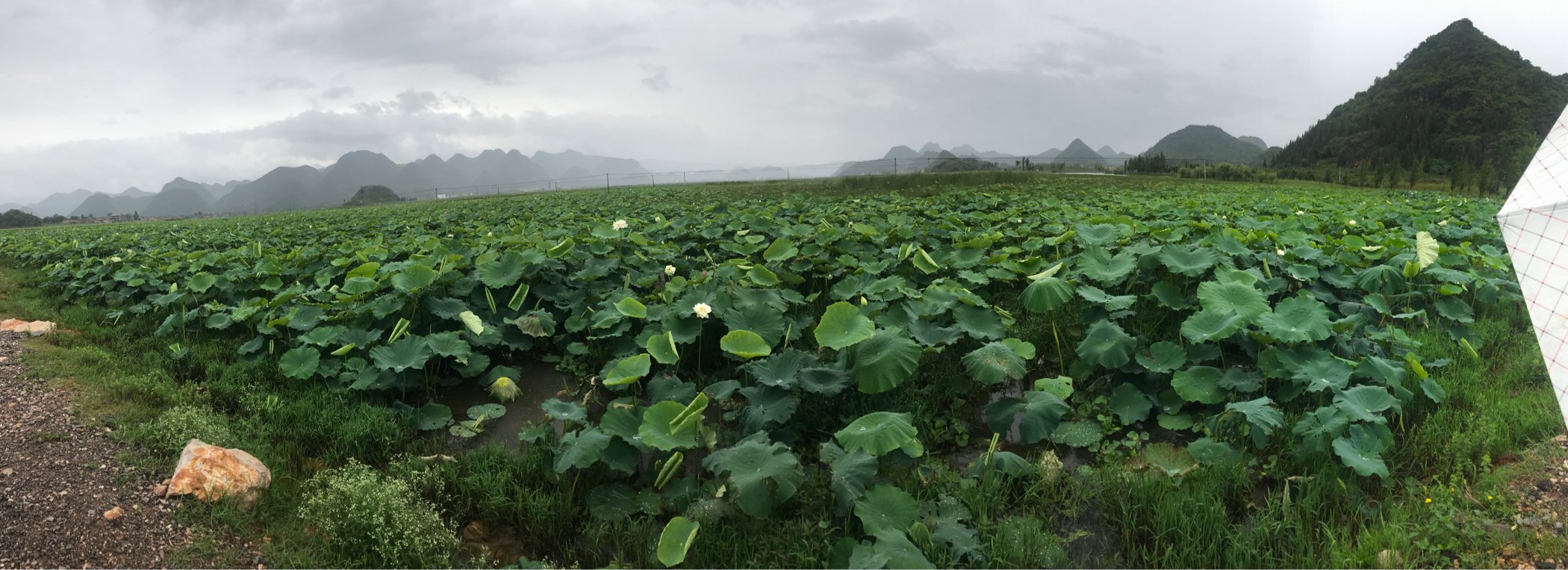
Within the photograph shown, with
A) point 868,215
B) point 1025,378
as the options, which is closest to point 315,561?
point 1025,378

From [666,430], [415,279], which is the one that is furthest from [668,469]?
[415,279]

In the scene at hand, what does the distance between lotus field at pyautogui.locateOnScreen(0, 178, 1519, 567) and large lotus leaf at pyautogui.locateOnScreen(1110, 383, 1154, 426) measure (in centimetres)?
2

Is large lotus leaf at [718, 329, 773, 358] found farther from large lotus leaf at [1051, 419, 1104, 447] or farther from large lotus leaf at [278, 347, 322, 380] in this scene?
large lotus leaf at [278, 347, 322, 380]

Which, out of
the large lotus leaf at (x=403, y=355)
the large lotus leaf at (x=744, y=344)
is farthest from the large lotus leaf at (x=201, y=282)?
the large lotus leaf at (x=744, y=344)

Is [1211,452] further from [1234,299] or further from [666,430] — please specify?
[666,430]

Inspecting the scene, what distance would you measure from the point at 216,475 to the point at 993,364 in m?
3.21

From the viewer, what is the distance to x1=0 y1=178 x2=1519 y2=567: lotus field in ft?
8.20

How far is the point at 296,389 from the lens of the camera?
3.68 meters

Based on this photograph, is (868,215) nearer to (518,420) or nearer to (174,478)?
(518,420)

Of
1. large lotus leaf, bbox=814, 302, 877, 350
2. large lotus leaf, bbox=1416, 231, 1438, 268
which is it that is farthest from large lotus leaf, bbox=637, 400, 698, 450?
large lotus leaf, bbox=1416, 231, 1438, 268

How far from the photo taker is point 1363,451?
97.0 inches

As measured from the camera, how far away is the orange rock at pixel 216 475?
262cm

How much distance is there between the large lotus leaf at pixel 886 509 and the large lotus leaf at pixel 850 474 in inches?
1.8

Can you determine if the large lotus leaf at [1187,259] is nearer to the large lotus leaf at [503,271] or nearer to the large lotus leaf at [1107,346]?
the large lotus leaf at [1107,346]
